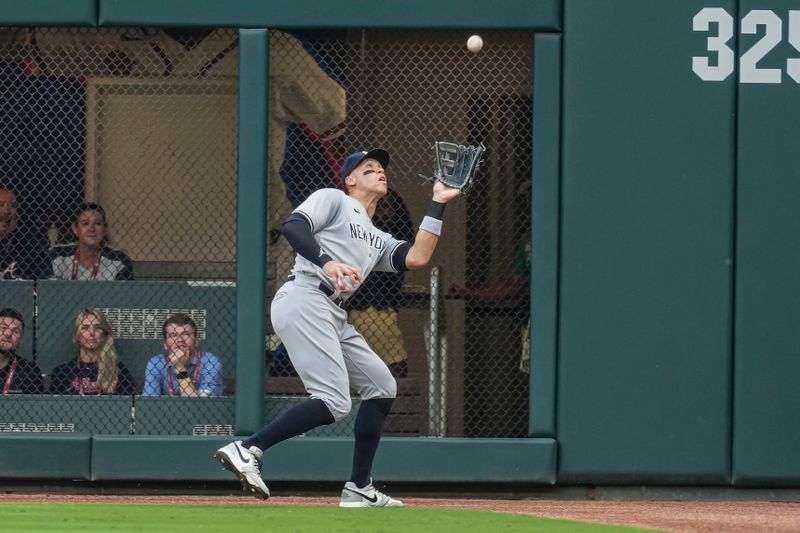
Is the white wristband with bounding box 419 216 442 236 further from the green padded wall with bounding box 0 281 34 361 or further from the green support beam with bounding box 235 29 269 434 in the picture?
the green padded wall with bounding box 0 281 34 361

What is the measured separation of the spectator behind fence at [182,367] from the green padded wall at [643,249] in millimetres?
1839

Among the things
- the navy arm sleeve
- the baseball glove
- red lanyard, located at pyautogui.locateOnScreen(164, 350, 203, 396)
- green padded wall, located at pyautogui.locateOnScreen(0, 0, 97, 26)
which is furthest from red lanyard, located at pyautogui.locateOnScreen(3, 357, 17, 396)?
the baseball glove

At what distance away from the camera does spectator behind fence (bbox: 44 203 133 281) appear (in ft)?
26.5

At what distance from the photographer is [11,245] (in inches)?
321

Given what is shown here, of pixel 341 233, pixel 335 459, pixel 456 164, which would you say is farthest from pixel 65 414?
pixel 456 164

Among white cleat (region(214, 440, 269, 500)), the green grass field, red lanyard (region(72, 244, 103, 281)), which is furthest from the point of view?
red lanyard (region(72, 244, 103, 281))

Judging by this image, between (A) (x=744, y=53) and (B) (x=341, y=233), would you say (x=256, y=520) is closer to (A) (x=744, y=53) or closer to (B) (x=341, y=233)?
(B) (x=341, y=233)

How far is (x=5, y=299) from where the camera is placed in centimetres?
793

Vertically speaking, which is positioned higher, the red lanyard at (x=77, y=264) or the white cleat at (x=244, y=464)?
the red lanyard at (x=77, y=264)

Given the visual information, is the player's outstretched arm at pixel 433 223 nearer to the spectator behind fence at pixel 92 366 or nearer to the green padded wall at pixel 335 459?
the green padded wall at pixel 335 459

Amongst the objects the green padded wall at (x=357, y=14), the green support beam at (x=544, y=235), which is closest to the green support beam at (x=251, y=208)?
the green padded wall at (x=357, y=14)

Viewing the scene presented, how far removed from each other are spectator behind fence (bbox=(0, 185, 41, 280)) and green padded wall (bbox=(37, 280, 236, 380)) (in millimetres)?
277

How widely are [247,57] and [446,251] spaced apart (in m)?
1.49

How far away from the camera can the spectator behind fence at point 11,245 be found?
812 cm
